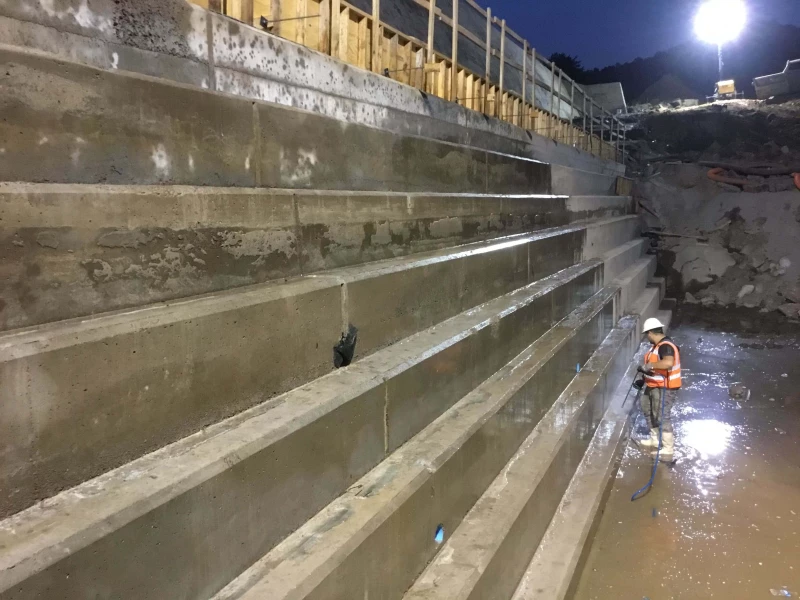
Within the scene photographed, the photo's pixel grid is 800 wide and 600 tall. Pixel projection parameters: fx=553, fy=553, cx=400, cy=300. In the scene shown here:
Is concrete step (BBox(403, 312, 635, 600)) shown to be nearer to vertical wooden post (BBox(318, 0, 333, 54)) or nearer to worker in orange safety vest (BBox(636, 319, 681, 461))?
worker in orange safety vest (BBox(636, 319, 681, 461))

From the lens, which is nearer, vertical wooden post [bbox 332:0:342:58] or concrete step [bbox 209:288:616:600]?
concrete step [bbox 209:288:616:600]

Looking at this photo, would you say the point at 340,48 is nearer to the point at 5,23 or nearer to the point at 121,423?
the point at 5,23

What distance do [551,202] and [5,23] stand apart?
7613 millimetres

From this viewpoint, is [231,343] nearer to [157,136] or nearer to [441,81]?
[157,136]

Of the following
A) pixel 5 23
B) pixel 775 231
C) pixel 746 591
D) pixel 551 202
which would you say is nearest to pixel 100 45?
pixel 5 23

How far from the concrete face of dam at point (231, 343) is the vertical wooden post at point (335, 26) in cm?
40

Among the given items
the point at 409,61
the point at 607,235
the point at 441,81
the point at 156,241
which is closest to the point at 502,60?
the point at 441,81

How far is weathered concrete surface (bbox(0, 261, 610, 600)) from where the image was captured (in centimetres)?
159

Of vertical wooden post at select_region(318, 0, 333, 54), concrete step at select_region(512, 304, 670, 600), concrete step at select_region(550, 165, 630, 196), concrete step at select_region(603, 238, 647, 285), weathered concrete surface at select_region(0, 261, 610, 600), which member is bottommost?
concrete step at select_region(512, 304, 670, 600)

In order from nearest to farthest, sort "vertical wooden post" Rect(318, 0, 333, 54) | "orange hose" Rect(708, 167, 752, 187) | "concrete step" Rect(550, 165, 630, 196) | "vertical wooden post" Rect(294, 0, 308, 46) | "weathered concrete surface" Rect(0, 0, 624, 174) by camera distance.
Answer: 1. "weathered concrete surface" Rect(0, 0, 624, 174)
2. "vertical wooden post" Rect(294, 0, 308, 46)
3. "vertical wooden post" Rect(318, 0, 333, 54)
4. "concrete step" Rect(550, 165, 630, 196)
5. "orange hose" Rect(708, 167, 752, 187)

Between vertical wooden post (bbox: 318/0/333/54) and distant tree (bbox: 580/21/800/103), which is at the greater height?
distant tree (bbox: 580/21/800/103)

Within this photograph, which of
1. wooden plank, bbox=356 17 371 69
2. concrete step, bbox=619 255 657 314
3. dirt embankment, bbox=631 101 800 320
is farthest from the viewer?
dirt embankment, bbox=631 101 800 320

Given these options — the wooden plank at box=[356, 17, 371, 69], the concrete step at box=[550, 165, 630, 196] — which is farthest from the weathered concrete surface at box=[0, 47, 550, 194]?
the concrete step at box=[550, 165, 630, 196]

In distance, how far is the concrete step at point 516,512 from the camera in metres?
3.15
